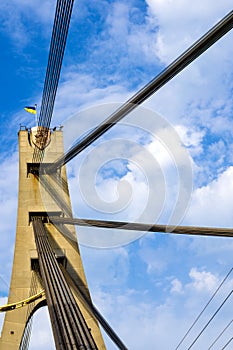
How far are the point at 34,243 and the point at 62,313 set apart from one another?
769 cm

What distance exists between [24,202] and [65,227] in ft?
4.61

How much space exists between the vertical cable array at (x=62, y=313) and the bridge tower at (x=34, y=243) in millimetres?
2663

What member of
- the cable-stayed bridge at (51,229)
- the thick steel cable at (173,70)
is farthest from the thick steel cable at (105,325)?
the thick steel cable at (173,70)

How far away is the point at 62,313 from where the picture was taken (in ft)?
24.8

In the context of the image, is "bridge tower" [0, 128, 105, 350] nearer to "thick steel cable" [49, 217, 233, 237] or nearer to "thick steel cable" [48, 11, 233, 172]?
"thick steel cable" [49, 217, 233, 237]

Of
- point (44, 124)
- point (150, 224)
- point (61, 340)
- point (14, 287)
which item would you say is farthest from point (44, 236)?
point (61, 340)

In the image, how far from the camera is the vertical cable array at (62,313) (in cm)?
607

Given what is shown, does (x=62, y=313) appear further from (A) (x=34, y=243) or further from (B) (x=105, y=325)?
(A) (x=34, y=243)

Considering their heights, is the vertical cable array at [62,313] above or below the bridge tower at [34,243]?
below

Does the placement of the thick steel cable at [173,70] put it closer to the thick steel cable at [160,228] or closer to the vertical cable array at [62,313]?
the thick steel cable at [160,228]

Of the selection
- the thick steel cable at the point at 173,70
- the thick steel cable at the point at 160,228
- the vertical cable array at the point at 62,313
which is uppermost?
the thick steel cable at the point at 173,70

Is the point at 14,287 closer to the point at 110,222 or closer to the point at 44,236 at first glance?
the point at 44,236

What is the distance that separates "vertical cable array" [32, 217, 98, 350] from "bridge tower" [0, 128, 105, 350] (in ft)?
8.74

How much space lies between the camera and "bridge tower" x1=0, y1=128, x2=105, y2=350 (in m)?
13.9
